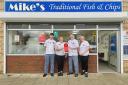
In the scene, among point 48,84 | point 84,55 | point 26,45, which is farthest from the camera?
point 26,45

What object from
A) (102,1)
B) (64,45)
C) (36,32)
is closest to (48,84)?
(64,45)

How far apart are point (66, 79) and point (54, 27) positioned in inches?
111

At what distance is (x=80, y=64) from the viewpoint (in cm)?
1507

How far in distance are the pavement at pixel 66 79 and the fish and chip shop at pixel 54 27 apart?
0.72 meters

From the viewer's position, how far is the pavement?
12680 millimetres

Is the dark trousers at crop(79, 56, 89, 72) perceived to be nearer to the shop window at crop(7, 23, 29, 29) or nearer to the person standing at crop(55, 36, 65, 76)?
the person standing at crop(55, 36, 65, 76)

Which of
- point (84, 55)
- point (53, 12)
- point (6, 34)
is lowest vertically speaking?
point (84, 55)

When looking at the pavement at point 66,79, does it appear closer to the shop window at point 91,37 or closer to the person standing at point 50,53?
the person standing at point 50,53

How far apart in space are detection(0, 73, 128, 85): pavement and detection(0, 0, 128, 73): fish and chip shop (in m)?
0.72

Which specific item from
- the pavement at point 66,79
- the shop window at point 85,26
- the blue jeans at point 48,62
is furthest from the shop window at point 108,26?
the blue jeans at point 48,62

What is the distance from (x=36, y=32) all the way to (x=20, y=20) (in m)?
0.96

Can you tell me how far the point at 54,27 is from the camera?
15.3 meters

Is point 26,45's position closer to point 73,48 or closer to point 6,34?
point 6,34

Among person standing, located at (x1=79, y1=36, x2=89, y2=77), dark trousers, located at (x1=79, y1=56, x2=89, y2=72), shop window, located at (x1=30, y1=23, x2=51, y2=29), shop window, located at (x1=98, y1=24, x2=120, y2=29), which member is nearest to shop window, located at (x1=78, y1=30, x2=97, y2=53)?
shop window, located at (x1=98, y1=24, x2=120, y2=29)
